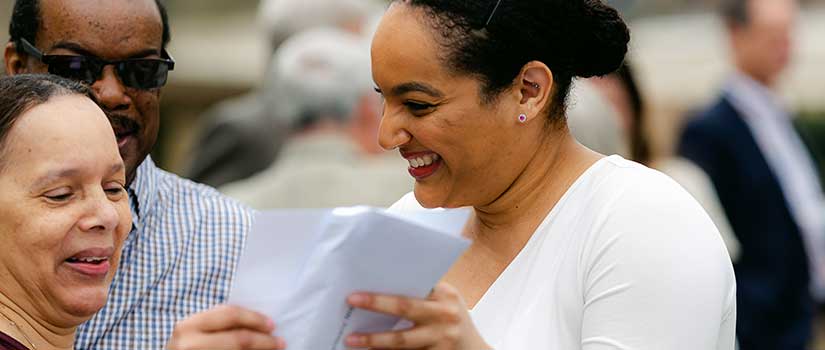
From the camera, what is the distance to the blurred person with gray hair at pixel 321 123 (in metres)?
4.75

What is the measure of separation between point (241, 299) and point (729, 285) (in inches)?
37.5

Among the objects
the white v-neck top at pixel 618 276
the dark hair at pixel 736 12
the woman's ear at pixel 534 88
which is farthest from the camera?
the dark hair at pixel 736 12

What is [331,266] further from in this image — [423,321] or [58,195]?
[58,195]

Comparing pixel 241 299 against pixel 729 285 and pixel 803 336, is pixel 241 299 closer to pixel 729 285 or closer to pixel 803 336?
pixel 729 285

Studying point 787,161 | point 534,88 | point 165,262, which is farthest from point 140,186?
point 787,161

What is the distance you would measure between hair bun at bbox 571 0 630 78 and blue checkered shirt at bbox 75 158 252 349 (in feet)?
3.51

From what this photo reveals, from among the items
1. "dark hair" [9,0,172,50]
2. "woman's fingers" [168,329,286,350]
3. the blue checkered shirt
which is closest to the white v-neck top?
"woman's fingers" [168,329,286,350]

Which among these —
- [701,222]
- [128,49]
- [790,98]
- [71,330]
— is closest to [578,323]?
[701,222]

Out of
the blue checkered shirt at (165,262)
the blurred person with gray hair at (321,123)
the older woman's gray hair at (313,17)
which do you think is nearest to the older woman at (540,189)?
the blue checkered shirt at (165,262)

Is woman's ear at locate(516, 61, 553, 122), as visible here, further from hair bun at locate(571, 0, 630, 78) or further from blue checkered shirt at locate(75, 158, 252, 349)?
blue checkered shirt at locate(75, 158, 252, 349)

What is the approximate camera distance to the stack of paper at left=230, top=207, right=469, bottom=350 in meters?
2.34

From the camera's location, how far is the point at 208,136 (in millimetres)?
6875

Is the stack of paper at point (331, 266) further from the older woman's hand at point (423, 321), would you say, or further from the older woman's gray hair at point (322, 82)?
the older woman's gray hair at point (322, 82)

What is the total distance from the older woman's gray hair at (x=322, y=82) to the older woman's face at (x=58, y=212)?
2128 millimetres
